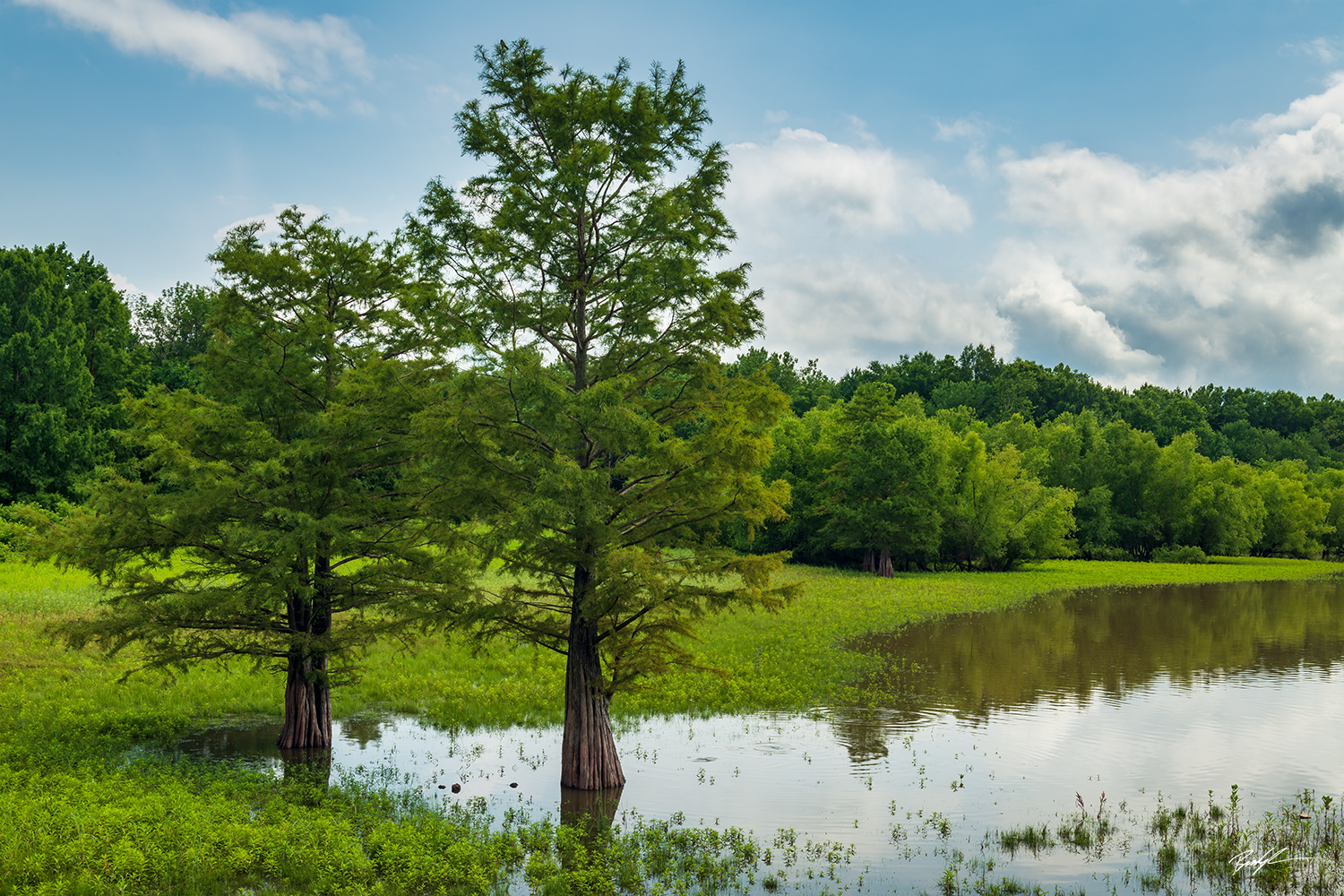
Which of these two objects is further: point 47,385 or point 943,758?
point 47,385

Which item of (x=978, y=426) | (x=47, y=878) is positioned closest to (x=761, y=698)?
(x=47, y=878)

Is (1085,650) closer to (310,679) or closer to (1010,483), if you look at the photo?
(310,679)

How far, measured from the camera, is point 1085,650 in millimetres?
32938

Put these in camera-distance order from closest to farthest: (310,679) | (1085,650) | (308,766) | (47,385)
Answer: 1. (308,766)
2. (310,679)
3. (1085,650)
4. (47,385)

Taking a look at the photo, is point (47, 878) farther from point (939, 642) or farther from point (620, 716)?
point (939, 642)

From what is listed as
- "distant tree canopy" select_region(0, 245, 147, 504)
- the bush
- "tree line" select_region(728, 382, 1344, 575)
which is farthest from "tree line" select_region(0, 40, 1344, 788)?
the bush

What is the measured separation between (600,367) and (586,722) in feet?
20.2

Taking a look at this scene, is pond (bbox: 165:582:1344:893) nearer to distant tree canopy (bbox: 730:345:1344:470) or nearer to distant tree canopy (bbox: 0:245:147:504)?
distant tree canopy (bbox: 0:245:147:504)

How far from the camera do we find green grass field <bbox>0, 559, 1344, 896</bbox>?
10.7 meters

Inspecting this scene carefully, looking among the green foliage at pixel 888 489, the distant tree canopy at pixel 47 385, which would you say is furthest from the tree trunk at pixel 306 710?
the green foliage at pixel 888 489

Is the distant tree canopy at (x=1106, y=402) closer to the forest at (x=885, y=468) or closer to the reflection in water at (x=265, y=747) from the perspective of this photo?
the forest at (x=885, y=468)

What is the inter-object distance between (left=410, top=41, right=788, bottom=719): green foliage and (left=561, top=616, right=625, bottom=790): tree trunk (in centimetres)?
9

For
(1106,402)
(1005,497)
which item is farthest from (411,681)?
(1106,402)

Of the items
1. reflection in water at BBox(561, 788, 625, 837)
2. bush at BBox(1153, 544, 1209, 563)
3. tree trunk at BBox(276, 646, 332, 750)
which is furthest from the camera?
bush at BBox(1153, 544, 1209, 563)
